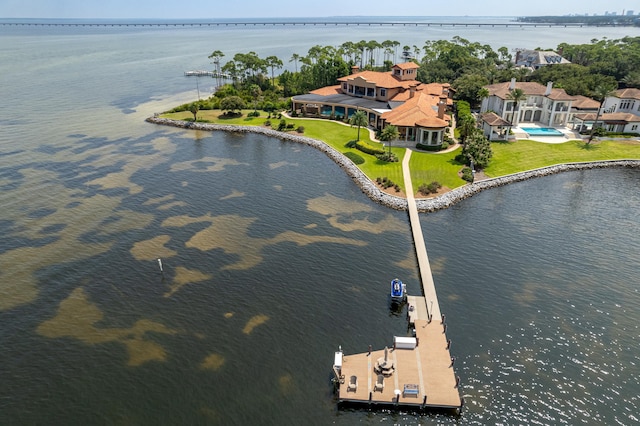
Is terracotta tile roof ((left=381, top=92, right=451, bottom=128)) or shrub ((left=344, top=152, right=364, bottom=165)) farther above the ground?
terracotta tile roof ((left=381, top=92, right=451, bottom=128))

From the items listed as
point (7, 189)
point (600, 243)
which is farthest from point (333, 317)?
point (7, 189)

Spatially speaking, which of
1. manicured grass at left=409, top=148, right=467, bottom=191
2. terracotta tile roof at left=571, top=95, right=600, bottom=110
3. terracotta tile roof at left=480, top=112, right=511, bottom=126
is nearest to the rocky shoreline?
manicured grass at left=409, top=148, right=467, bottom=191

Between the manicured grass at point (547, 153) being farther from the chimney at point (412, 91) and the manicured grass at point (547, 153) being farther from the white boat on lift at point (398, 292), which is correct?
the white boat on lift at point (398, 292)

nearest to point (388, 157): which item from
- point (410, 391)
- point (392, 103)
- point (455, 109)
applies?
point (392, 103)

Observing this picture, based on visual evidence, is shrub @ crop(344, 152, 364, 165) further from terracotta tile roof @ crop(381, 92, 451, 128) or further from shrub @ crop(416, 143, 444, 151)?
shrub @ crop(416, 143, 444, 151)

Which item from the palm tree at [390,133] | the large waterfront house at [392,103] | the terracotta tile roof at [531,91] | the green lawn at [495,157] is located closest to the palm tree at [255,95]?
the large waterfront house at [392,103]

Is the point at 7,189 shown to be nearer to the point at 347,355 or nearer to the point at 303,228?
the point at 303,228

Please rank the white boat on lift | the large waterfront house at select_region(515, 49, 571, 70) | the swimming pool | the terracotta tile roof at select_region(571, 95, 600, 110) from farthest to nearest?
the large waterfront house at select_region(515, 49, 571, 70) < the terracotta tile roof at select_region(571, 95, 600, 110) < the swimming pool < the white boat on lift
